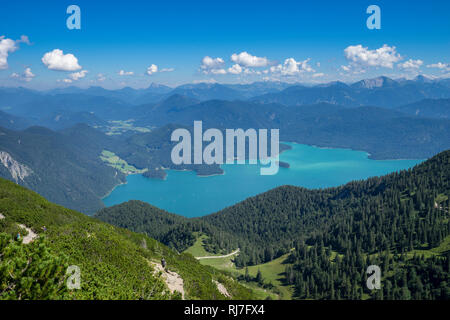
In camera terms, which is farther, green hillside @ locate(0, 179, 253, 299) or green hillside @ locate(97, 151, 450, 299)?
green hillside @ locate(97, 151, 450, 299)

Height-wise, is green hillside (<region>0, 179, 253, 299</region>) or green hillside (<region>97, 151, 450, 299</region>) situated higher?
green hillside (<region>0, 179, 253, 299</region>)

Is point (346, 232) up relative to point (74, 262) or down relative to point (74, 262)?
down

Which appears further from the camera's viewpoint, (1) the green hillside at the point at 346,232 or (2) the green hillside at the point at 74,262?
(1) the green hillside at the point at 346,232

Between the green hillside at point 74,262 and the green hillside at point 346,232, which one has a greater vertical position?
the green hillside at point 74,262

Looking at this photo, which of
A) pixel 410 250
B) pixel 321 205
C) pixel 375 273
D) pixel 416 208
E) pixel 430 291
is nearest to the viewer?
pixel 430 291

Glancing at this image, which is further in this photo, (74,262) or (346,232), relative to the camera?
(346,232)
